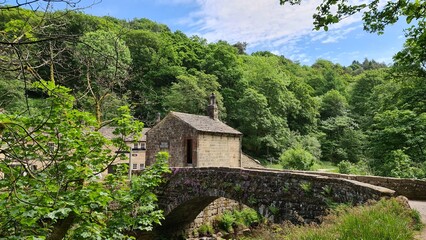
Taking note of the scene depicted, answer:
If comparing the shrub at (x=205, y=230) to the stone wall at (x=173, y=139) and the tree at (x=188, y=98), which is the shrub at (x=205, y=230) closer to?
the stone wall at (x=173, y=139)

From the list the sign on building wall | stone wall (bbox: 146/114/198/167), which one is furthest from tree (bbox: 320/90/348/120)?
the sign on building wall

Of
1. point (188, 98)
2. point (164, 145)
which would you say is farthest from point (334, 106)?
point (164, 145)

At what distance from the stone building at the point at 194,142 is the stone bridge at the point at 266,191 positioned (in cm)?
555

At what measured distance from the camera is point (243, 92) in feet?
147

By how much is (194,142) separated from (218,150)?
229 centimetres

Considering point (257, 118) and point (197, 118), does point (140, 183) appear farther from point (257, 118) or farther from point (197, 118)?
point (257, 118)

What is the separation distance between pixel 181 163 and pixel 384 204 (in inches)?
660

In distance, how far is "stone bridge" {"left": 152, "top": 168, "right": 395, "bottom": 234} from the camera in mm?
8484

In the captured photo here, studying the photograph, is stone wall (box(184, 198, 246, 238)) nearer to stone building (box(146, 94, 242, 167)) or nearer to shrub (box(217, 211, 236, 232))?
shrub (box(217, 211, 236, 232))

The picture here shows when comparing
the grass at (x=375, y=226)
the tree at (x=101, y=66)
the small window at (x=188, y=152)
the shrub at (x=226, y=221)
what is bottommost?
the shrub at (x=226, y=221)

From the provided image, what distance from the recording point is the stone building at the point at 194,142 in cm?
2081

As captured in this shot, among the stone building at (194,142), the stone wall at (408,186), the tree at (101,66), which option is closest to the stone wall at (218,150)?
the stone building at (194,142)

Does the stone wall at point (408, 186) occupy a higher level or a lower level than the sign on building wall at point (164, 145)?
lower

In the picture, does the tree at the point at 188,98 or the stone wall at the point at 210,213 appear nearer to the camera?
the stone wall at the point at 210,213
